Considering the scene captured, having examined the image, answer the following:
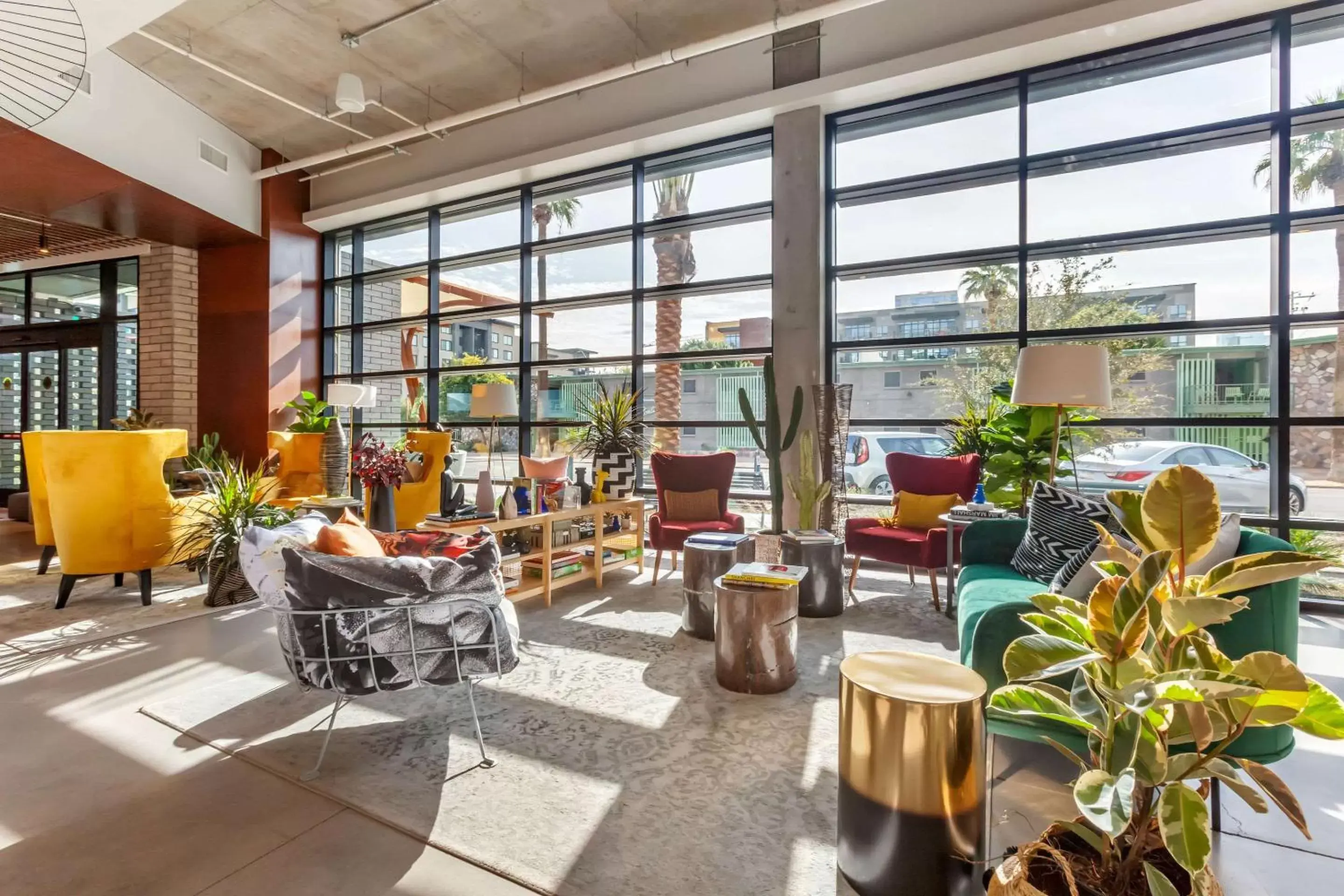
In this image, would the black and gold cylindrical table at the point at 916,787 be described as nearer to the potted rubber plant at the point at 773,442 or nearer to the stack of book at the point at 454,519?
the stack of book at the point at 454,519

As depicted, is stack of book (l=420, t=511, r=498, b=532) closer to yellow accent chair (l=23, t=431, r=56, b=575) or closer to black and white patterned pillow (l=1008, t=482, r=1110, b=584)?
black and white patterned pillow (l=1008, t=482, r=1110, b=584)

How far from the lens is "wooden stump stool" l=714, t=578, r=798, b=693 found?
286cm

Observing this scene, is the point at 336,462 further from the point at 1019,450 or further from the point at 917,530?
the point at 1019,450

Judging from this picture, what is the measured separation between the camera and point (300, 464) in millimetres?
6625

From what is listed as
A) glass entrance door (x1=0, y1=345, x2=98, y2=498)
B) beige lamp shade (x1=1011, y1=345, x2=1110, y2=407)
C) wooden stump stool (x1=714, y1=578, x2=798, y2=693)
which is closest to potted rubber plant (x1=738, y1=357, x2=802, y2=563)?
beige lamp shade (x1=1011, y1=345, x2=1110, y2=407)

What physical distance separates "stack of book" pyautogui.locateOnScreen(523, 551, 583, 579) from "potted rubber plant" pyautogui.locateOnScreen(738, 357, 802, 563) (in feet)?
4.51

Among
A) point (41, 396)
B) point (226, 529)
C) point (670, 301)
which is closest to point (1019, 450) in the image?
point (670, 301)

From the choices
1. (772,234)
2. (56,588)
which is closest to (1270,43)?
(772,234)

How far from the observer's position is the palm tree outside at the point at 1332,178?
4059 mm

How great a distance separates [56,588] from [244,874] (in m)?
4.23

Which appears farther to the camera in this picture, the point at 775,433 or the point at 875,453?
the point at 875,453

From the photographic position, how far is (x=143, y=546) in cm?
419

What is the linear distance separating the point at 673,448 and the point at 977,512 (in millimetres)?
2868

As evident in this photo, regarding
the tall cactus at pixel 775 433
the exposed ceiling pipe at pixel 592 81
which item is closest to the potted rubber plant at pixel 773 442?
the tall cactus at pixel 775 433
